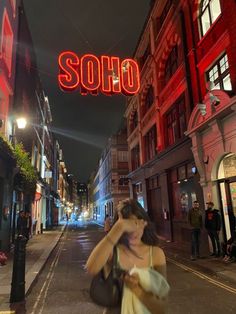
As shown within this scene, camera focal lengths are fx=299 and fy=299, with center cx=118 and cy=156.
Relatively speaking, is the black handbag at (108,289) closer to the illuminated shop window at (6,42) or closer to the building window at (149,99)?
the illuminated shop window at (6,42)

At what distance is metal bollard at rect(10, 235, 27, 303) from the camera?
6387mm

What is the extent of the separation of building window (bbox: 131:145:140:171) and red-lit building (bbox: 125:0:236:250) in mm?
2241

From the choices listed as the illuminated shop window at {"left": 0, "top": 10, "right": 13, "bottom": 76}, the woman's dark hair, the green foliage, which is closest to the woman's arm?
the woman's dark hair

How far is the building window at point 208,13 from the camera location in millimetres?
12745

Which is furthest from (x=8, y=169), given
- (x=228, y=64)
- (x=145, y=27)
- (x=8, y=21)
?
(x=145, y=27)

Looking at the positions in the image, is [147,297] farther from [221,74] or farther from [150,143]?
[150,143]

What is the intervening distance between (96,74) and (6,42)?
4500 mm

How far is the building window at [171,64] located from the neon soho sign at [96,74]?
10.4 ft

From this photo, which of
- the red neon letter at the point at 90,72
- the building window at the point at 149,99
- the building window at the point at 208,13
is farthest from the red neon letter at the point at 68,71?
the building window at the point at 149,99

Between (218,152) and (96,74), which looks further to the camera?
(96,74)

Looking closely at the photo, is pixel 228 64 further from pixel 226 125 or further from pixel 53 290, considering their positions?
pixel 53 290

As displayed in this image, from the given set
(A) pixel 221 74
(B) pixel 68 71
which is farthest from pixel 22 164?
(A) pixel 221 74

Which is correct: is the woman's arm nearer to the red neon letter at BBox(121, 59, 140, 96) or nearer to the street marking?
the street marking

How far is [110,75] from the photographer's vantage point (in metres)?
15.0
